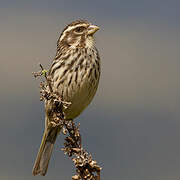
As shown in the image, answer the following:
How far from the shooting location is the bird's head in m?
6.61

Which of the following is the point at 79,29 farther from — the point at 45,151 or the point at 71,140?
the point at 71,140

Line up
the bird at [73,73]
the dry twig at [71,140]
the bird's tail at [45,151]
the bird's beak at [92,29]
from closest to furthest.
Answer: the dry twig at [71,140], the bird at [73,73], the bird's beak at [92,29], the bird's tail at [45,151]

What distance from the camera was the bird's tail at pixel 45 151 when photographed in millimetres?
6727

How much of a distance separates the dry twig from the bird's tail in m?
2.00

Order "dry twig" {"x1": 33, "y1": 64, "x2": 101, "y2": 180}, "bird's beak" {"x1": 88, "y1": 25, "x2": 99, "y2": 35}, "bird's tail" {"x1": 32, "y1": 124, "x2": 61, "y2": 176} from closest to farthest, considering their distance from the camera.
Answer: "dry twig" {"x1": 33, "y1": 64, "x2": 101, "y2": 180}
"bird's beak" {"x1": 88, "y1": 25, "x2": 99, "y2": 35}
"bird's tail" {"x1": 32, "y1": 124, "x2": 61, "y2": 176}

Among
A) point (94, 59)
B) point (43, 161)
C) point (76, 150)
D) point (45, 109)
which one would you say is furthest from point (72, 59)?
point (76, 150)

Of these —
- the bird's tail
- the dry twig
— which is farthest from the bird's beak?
the dry twig

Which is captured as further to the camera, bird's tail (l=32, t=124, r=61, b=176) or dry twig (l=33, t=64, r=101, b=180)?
bird's tail (l=32, t=124, r=61, b=176)

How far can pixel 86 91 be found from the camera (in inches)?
241

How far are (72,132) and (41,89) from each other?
0.57 m

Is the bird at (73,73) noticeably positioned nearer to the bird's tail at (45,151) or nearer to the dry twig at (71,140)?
the bird's tail at (45,151)

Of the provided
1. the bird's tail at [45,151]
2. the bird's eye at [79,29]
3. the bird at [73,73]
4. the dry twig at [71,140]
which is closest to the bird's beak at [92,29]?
the bird at [73,73]

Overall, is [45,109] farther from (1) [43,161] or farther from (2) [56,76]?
(1) [43,161]

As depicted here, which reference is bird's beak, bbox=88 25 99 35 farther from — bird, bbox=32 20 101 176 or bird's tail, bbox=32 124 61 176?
bird's tail, bbox=32 124 61 176
